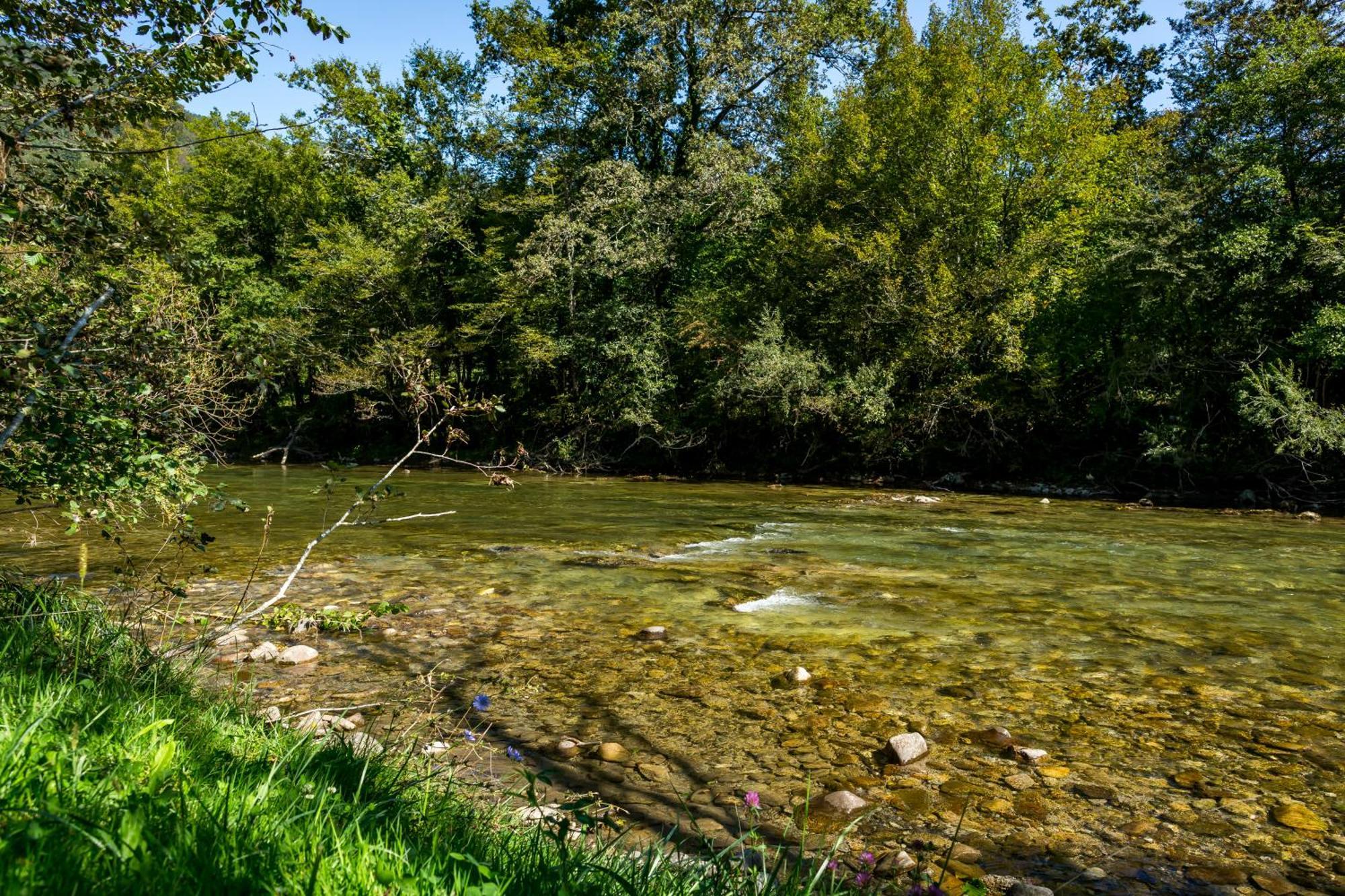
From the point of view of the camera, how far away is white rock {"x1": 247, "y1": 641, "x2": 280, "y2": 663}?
212 inches

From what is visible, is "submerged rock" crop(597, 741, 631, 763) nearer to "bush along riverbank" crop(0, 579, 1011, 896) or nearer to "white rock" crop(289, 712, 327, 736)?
"bush along riverbank" crop(0, 579, 1011, 896)

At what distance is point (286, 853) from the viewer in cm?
169

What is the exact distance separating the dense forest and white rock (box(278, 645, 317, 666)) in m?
2.68

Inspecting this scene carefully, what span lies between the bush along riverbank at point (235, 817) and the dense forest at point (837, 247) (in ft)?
16.1

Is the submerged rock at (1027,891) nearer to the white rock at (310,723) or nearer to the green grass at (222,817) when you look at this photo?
the green grass at (222,817)

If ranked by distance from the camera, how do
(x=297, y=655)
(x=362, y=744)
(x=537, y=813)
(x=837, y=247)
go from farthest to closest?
(x=837, y=247) < (x=297, y=655) < (x=362, y=744) < (x=537, y=813)

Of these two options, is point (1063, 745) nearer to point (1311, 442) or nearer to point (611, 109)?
point (1311, 442)

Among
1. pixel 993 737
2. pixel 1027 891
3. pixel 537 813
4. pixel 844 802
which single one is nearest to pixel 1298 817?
pixel 993 737

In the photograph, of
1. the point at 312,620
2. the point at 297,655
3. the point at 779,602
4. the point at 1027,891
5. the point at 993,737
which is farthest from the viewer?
the point at 779,602

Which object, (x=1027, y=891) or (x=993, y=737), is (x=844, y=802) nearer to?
(x=1027, y=891)

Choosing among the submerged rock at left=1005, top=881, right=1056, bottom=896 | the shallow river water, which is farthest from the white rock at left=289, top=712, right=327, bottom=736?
the submerged rock at left=1005, top=881, right=1056, bottom=896

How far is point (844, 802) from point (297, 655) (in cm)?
388

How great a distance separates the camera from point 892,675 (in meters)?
5.51

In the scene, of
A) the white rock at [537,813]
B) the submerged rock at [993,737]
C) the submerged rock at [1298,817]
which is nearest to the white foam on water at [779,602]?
the submerged rock at [993,737]
